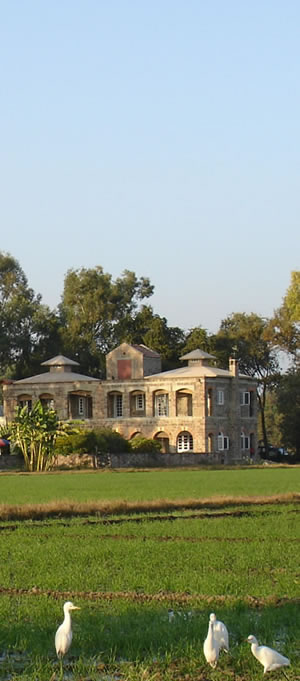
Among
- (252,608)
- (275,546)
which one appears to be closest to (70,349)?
(275,546)

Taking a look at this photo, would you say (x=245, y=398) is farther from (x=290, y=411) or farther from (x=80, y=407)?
(x=80, y=407)

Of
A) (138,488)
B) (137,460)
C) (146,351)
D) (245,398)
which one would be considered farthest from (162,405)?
(138,488)

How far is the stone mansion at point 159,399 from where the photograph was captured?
78.7 meters

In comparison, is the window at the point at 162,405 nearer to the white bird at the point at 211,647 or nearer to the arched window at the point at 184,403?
the arched window at the point at 184,403

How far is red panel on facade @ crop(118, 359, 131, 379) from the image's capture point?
82.0 m

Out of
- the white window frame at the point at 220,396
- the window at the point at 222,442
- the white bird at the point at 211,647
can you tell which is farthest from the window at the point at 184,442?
the white bird at the point at 211,647

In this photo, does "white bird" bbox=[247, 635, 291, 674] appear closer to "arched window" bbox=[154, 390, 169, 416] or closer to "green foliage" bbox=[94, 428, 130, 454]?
"green foliage" bbox=[94, 428, 130, 454]

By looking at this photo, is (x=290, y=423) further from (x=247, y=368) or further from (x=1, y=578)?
(x=1, y=578)

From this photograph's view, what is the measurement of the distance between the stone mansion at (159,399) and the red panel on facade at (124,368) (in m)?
0.07

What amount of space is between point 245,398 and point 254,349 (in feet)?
37.8

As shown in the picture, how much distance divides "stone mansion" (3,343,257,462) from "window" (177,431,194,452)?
0.07m

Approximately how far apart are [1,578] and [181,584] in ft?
8.78

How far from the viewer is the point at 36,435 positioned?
6144cm

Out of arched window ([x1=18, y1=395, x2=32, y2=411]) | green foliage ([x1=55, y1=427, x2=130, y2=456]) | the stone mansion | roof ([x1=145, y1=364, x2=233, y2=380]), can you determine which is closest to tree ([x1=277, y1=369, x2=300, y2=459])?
the stone mansion
